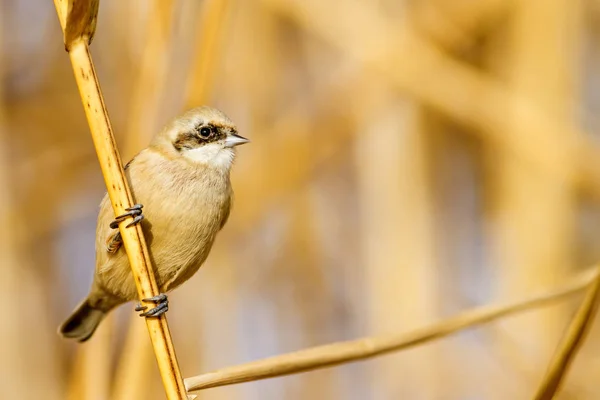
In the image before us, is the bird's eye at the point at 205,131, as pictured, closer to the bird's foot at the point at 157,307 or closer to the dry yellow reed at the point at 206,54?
the dry yellow reed at the point at 206,54

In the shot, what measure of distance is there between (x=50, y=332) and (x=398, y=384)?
143 centimetres

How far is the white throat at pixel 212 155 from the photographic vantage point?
7.02 feet

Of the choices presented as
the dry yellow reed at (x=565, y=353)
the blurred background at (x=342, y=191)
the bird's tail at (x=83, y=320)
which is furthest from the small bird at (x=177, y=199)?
the dry yellow reed at (x=565, y=353)

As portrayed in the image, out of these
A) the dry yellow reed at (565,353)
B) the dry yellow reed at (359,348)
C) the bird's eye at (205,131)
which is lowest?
the dry yellow reed at (565,353)

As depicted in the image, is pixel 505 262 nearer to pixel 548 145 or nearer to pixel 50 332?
pixel 548 145

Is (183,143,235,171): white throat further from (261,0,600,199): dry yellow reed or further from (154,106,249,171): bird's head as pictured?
(261,0,600,199): dry yellow reed

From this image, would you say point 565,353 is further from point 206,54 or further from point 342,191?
point 342,191

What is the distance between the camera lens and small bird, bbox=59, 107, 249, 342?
1989 mm

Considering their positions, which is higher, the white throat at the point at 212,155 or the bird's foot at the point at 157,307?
the white throat at the point at 212,155

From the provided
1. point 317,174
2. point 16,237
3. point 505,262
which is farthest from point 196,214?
point 505,262

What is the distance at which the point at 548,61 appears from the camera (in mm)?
3365

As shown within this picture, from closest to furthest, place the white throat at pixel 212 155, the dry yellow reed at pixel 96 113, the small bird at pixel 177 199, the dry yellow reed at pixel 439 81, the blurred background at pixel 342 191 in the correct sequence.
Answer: the dry yellow reed at pixel 96 113 → the small bird at pixel 177 199 → the white throat at pixel 212 155 → the blurred background at pixel 342 191 → the dry yellow reed at pixel 439 81

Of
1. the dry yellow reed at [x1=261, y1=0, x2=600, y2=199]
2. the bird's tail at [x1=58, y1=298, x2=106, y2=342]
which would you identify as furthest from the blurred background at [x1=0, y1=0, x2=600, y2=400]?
the bird's tail at [x1=58, y1=298, x2=106, y2=342]

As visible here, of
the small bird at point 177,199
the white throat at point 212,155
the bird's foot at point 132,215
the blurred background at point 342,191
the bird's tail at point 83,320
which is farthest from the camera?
the blurred background at point 342,191
